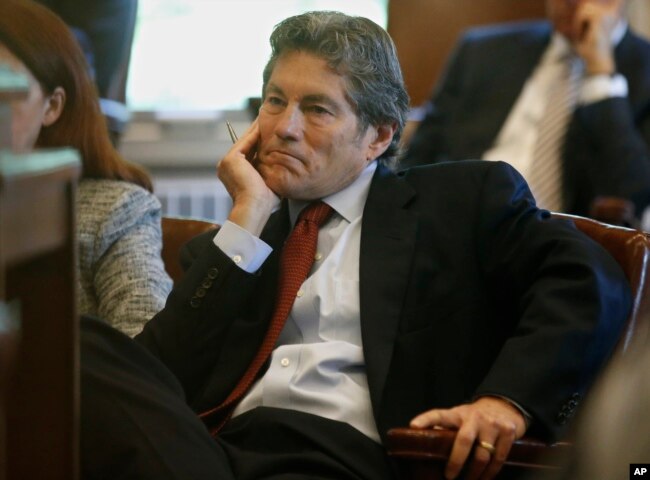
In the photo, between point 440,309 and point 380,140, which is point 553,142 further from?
point 440,309

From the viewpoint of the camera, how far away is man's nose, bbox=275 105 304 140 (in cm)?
199

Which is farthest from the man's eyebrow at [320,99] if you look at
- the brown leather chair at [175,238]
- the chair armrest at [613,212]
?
the chair armrest at [613,212]

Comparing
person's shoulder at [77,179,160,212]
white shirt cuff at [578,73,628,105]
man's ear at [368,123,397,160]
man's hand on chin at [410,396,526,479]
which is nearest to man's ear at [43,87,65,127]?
person's shoulder at [77,179,160,212]

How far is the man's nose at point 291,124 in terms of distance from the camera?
6.53 feet

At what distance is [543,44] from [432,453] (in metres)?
2.27

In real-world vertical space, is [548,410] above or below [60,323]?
below

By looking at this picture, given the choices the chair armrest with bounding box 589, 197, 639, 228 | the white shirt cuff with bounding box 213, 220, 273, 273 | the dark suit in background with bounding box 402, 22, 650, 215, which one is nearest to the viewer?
the white shirt cuff with bounding box 213, 220, 273, 273

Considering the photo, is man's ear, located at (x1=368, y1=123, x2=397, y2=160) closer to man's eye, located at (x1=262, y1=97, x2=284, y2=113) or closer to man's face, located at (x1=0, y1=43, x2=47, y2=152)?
man's eye, located at (x1=262, y1=97, x2=284, y2=113)

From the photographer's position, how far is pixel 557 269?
177 cm

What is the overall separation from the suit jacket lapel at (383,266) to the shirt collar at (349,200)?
0.03 m

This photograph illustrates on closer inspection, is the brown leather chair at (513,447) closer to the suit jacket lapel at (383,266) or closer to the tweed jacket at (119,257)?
the suit jacket lapel at (383,266)

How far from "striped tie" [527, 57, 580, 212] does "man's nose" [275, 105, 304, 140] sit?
146 cm

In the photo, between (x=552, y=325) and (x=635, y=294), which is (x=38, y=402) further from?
(x=635, y=294)

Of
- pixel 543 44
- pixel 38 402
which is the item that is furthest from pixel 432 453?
pixel 543 44
